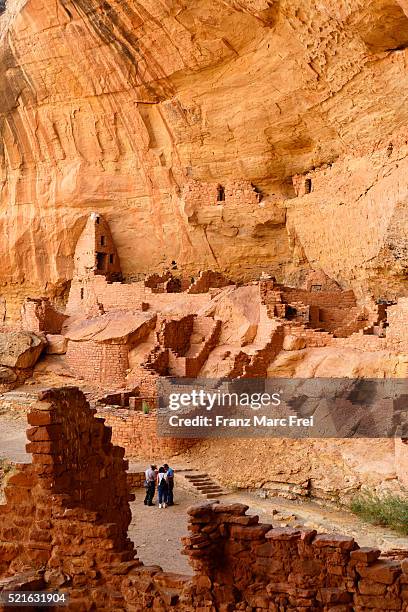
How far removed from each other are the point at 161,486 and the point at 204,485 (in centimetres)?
123

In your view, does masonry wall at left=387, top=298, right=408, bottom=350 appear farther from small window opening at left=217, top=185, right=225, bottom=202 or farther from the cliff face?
small window opening at left=217, top=185, right=225, bottom=202

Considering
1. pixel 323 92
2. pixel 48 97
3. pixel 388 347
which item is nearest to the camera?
pixel 388 347

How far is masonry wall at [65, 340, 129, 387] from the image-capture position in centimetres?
1878

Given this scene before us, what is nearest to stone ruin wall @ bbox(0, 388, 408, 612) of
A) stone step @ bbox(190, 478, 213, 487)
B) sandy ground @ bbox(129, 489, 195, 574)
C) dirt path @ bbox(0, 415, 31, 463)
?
sandy ground @ bbox(129, 489, 195, 574)

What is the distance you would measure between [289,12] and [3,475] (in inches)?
505

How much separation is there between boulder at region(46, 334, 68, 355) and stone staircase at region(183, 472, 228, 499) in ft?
27.5

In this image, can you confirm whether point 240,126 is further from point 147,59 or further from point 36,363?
point 36,363

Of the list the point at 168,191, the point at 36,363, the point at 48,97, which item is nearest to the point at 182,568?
the point at 36,363

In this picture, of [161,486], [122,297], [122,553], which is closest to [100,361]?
[122,297]

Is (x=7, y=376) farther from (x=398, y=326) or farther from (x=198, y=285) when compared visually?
(x=398, y=326)

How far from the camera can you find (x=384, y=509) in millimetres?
11227

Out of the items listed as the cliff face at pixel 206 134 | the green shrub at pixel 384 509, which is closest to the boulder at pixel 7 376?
the cliff face at pixel 206 134

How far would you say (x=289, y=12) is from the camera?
58.2 ft

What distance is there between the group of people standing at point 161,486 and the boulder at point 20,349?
8813mm
